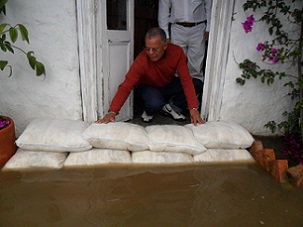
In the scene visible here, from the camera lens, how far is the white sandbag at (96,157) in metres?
1.81

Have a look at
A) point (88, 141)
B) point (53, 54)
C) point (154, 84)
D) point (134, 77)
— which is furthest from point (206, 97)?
point (53, 54)

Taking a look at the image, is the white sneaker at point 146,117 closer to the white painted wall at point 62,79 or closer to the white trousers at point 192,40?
the white painted wall at point 62,79

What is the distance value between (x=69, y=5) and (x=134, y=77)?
76 cm

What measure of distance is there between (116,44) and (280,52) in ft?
4.74

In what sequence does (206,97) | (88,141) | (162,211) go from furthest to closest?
(206,97) → (88,141) → (162,211)

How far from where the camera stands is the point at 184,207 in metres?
1.45

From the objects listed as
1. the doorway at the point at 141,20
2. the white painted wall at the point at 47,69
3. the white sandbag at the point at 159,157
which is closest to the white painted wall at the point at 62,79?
the white painted wall at the point at 47,69

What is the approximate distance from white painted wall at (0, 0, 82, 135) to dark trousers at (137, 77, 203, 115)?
682mm

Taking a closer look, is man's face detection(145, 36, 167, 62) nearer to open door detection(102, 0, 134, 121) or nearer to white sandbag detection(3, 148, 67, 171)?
open door detection(102, 0, 134, 121)

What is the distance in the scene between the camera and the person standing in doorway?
2725 mm

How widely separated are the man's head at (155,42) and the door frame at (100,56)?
39 centimetres

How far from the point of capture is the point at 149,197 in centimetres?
153

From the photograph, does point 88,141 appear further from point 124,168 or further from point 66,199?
point 66,199

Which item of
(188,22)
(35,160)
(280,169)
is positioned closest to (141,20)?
(188,22)
